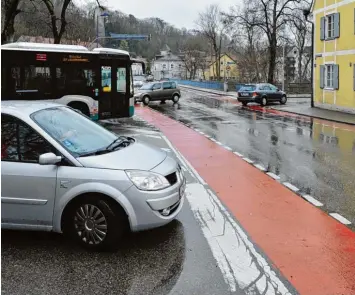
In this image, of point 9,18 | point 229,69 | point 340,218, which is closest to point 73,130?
point 340,218

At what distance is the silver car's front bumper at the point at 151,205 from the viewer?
5066 millimetres

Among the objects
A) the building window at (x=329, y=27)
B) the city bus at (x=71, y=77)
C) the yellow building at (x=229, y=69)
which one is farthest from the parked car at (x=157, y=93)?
the yellow building at (x=229, y=69)

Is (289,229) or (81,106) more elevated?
(81,106)

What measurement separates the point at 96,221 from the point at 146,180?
2.40ft

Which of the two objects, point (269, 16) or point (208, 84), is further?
point (208, 84)

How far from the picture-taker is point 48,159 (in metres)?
4.98

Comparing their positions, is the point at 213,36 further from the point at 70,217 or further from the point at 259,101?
the point at 70,217

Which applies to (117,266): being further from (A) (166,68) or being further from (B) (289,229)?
(A) (166,68)

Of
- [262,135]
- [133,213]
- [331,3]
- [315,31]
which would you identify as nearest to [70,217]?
[133,213]

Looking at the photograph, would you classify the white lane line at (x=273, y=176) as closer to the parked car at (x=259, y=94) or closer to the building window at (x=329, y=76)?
the building window at (x=329, y=76)

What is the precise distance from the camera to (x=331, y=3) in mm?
27875

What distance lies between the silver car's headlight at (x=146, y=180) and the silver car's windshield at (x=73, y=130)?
73 centimetres

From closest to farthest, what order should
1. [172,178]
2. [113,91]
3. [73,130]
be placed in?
[172,178]
[73,130]
[113,91]

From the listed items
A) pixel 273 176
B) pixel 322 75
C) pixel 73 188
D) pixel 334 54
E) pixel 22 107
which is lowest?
pixel 273 176
